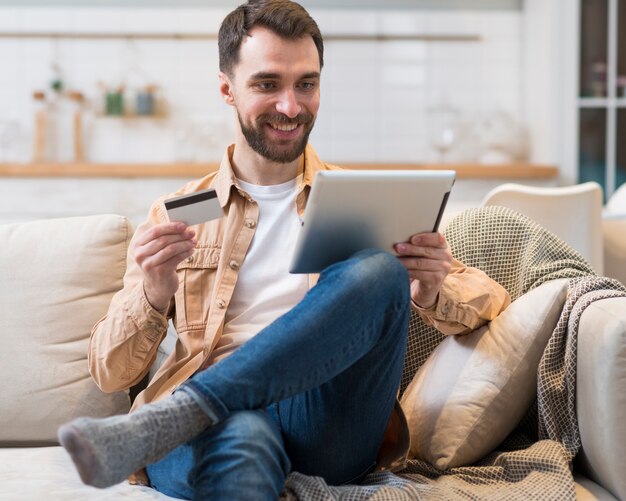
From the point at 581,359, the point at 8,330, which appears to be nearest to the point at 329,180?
the point at 581,359

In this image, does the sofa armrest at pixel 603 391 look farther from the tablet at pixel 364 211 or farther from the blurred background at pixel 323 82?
the blurred background at pixel 323 82

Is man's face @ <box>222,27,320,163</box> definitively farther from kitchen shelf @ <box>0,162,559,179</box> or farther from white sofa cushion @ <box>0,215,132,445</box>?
kitchen shelf @ <box>0,162,559,179</box>

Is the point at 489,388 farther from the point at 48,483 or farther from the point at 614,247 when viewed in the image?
the point at 614,247

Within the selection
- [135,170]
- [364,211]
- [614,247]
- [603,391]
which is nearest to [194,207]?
[364,211]

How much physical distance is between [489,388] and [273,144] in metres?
0.65

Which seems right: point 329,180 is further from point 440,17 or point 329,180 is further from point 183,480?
point 440,17

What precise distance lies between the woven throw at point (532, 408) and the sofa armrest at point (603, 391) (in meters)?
0.03

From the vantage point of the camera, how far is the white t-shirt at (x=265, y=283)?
5.55 feet

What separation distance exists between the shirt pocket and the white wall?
10.7ft

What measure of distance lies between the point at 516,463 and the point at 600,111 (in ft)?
11.6

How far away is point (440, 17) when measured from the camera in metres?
5.10

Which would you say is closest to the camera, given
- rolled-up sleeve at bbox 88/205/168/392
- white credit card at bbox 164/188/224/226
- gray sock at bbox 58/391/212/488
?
gray sock at bbox 58/391/212/488

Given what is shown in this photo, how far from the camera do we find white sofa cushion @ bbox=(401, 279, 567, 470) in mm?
1613

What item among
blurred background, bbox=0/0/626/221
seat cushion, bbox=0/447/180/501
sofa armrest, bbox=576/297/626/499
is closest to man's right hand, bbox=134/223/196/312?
seat cushion, bbox=0/447/180/501
